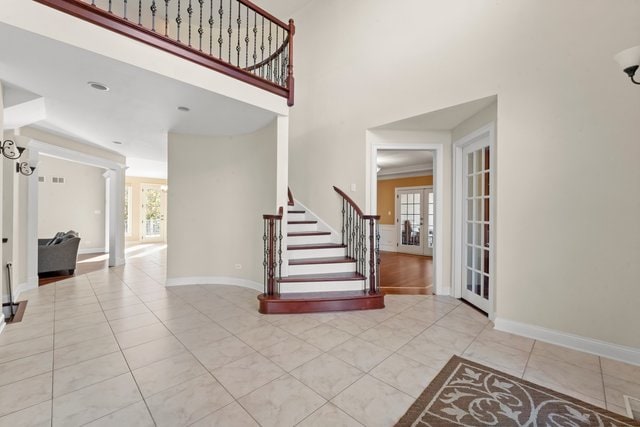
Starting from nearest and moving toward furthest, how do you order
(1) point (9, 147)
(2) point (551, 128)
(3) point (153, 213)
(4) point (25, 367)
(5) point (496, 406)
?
(5) point (496, 406)
(4) point (25, 367)
(2) point (551, 128)
(1) point (9, 147)
(3) point (153, 213)

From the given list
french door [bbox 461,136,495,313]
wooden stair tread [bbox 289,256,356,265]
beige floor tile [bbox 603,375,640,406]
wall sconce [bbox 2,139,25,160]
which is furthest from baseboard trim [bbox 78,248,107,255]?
beige floor tile [bbox 603,375,640,406]

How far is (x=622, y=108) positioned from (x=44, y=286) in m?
7.84

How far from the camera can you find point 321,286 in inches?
143

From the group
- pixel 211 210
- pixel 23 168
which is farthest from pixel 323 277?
pixel 23 168

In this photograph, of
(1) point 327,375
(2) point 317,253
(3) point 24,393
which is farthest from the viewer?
(2) point 317,253

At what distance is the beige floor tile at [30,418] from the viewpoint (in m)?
1.58

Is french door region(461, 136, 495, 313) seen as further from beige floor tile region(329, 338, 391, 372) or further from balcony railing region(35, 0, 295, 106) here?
balcony railing region(35, 0, 295, 106)

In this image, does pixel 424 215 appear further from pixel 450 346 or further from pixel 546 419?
pixel 546 419

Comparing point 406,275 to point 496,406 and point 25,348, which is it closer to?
point 496,406

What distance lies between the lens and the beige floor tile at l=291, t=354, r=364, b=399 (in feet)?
6.26

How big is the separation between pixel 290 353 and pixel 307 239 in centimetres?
223

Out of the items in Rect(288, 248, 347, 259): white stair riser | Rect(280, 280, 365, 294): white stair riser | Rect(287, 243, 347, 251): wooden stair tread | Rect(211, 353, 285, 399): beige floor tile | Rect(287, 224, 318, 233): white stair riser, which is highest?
Rect(287, 224, 318, 233): white stair riser

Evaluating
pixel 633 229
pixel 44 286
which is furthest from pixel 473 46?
pixel 44 286

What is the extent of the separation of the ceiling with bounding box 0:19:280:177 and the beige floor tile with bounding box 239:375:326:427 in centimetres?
282
